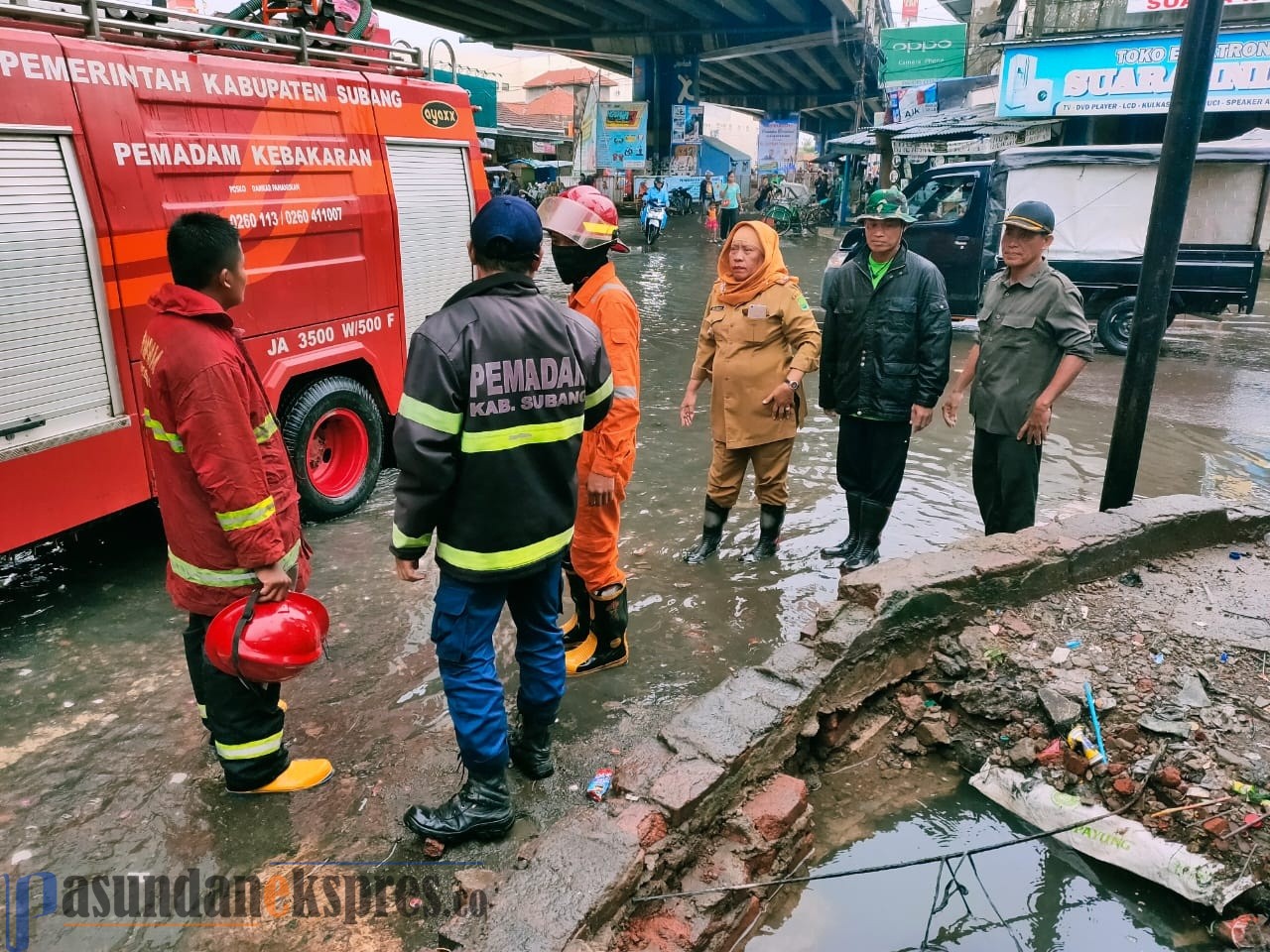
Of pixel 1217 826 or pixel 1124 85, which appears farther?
pixel 1124 85

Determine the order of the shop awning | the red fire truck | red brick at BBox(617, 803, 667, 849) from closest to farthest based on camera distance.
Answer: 1. red brick at BBox(617, 803, 667, 849)
2. the red fire truck
3. the shop awning

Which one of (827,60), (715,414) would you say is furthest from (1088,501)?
(827,60)

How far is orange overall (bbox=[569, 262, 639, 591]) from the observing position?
10.3ft

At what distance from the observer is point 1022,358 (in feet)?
12.8

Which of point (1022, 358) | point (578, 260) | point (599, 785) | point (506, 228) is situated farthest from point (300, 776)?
point (1022, 358)

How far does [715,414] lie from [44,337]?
301 cm

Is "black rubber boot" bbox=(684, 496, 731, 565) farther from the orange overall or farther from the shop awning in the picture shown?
the shop awning

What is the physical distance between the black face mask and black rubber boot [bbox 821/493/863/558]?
2.11m

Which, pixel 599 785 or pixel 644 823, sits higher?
pixel 644 823

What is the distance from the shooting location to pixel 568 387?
2.47m

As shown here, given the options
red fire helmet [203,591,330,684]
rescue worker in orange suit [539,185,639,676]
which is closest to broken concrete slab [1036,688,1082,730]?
rescue worker in orange suit [539,185,639,676]

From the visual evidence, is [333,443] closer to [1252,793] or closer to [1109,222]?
[1252,793]

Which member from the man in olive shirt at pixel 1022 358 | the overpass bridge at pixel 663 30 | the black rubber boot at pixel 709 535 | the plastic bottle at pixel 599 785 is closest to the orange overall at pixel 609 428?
the plastic bottle at pixel 599 785

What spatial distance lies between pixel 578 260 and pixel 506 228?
859 millimetres
